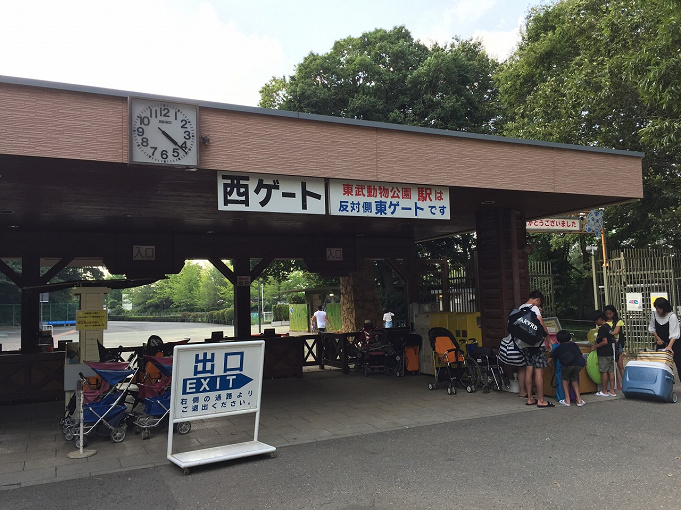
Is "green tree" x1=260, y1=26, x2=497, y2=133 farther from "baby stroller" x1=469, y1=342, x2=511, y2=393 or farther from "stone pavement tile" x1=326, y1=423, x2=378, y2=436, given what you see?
"stone pavement tile" x1=326, y1=423, x2=378, y2=436

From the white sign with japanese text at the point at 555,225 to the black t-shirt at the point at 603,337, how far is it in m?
3.93

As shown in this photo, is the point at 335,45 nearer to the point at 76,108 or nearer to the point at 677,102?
the point at 677,102

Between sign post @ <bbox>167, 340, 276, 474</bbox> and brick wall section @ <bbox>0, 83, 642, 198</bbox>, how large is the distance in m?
2.07

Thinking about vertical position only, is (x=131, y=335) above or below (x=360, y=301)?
below

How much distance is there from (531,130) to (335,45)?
30.1ft

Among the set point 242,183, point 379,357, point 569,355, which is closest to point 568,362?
point 569,355

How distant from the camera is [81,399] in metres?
6.46

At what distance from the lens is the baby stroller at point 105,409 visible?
656 cm

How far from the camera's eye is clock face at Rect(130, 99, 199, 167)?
18.5ft

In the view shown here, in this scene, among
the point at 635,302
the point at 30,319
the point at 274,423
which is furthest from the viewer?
the point at 635,302

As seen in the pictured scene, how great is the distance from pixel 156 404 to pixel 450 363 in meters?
5.10

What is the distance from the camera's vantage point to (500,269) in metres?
9.45

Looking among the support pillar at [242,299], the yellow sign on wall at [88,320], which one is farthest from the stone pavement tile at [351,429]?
the support pillar at [242,299]

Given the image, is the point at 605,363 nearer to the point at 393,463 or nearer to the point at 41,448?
the point at 393,463
